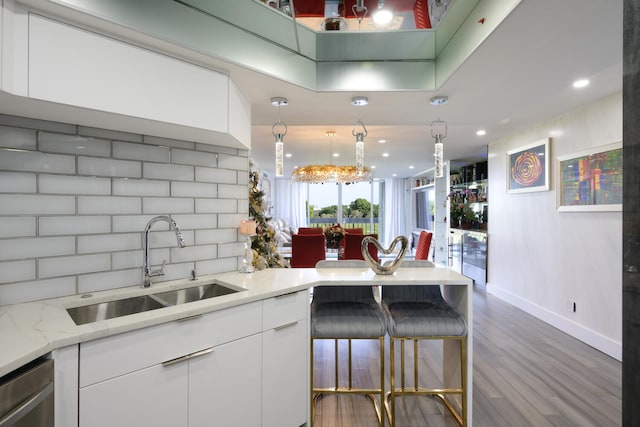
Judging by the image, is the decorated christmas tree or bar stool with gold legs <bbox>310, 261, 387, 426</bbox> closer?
bar stool with gold legs <bbox>310, 261, 387, 426</bbox>

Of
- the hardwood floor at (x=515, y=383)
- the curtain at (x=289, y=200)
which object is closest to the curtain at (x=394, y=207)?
the curtain at (x=289, y=200)

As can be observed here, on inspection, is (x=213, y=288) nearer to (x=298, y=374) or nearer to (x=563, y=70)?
(x=298, y=374)

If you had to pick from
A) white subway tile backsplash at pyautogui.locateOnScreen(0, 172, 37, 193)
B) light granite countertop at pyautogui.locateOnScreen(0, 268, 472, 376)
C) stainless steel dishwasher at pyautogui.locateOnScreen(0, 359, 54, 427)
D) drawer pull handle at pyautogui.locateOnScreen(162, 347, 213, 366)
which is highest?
white subway tile backsplash at pyautogui.locateOnScreen(0, 172, 37, 193)

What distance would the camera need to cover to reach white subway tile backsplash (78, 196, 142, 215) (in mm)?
1698

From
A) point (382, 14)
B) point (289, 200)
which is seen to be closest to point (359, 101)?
point (382, 14)

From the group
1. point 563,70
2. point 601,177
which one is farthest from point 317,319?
point 601,177

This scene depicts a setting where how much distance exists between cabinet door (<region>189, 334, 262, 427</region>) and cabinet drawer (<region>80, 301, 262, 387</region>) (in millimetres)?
63

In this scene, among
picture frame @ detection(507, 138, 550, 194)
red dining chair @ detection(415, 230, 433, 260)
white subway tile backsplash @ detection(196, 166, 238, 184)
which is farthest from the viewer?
red dining chair @ detection(415, 230, 433, 260)

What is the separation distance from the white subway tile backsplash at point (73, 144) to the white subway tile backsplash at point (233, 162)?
69 cm

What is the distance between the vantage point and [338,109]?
283cm

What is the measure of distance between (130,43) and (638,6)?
6.01 ft

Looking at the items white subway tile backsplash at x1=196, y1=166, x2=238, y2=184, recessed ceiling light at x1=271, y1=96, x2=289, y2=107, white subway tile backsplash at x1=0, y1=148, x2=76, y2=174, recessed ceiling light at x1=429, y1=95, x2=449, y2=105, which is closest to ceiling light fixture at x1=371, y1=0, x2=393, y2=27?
recessed ceiling light at x1=429, y1=95, x2=449, y2=105

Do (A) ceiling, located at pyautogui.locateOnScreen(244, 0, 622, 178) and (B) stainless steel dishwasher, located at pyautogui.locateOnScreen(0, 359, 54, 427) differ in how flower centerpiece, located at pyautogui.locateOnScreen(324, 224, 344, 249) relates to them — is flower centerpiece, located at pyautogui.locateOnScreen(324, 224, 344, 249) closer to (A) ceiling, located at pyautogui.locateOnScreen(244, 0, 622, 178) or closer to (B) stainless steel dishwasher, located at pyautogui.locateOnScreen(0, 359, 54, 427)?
(A) ceiling, located at pyautogui.locateOnScreen(244, 0, 622, 178)

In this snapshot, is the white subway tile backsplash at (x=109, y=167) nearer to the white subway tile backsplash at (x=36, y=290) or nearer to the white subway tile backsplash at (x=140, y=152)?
the white subway tile backsplash at (x=140, y=152)
